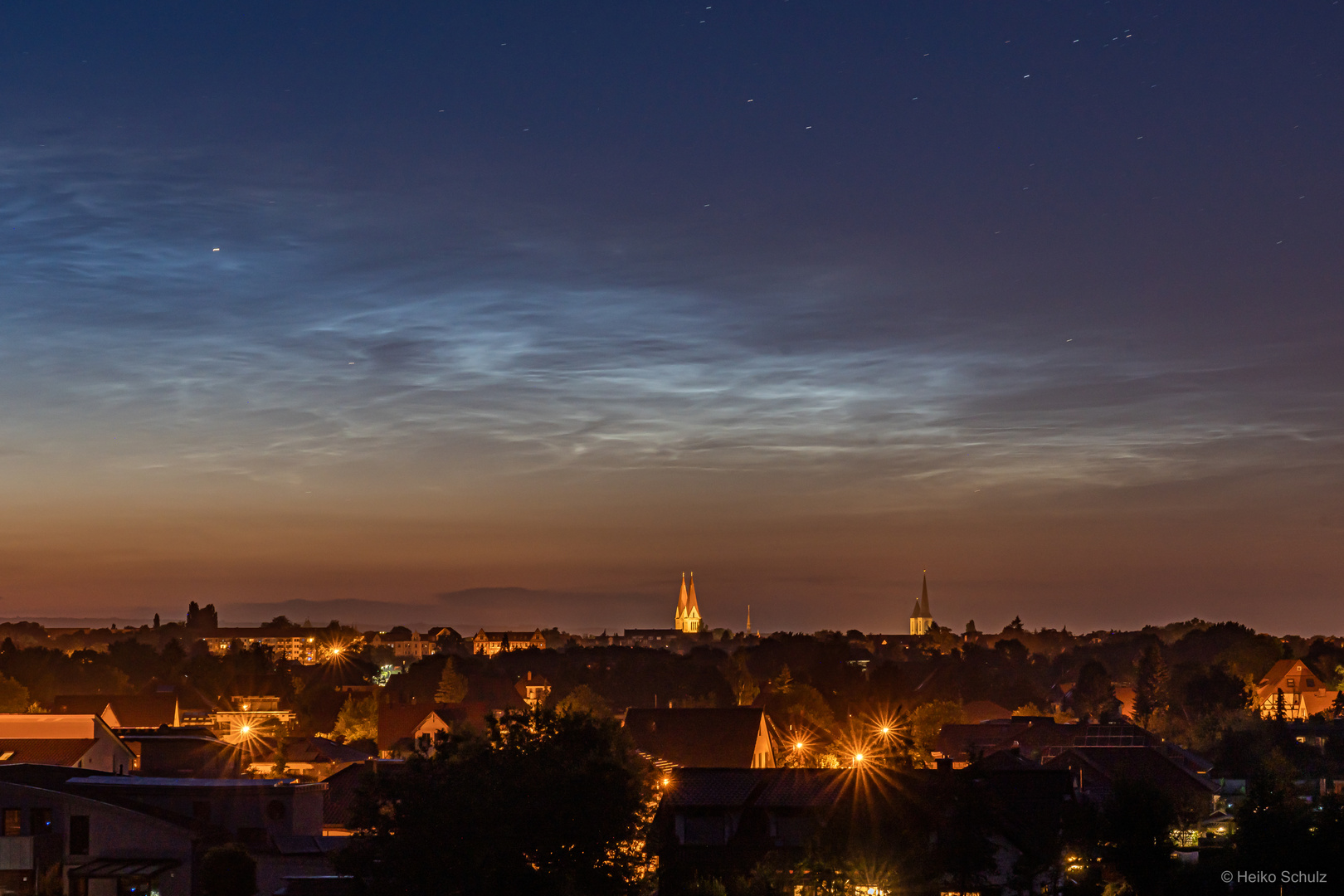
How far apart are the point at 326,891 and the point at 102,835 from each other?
10768 millimetres

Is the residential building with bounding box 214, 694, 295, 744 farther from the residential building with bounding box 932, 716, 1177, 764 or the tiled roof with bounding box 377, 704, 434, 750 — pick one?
the residential building with bounding box 932, 716, 1177, 764

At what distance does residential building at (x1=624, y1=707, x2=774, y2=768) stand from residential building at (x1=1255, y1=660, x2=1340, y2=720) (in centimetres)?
7162

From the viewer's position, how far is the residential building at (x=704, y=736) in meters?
85.0

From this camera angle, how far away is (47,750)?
2859 inches

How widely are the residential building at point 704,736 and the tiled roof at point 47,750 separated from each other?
28.9 meters

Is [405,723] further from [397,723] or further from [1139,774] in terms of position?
[1139,774]

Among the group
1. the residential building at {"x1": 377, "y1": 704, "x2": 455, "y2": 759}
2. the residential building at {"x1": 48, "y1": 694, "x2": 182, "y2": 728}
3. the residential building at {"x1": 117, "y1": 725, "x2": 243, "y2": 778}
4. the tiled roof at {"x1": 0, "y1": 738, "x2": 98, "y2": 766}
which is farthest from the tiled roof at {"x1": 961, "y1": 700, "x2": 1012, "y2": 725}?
the residential building at {"x1": 117, "y1": 725, "x2": 243, "y2": 778}

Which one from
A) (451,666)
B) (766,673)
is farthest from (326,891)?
(766,673)

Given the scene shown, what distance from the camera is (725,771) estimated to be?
1984 inches

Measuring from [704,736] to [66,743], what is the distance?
34968 millimetres

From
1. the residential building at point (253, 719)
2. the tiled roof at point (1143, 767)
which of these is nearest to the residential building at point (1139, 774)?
the tiled roof at point (1143, 767)

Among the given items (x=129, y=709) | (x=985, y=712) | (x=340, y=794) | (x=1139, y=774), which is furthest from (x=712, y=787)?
(x=985, y=712)

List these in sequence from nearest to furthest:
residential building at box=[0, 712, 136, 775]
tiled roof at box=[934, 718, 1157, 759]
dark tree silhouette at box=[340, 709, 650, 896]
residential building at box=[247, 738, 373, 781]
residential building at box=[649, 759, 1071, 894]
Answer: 1. dark tree silhouette at box=[340, 709, 650, 896]
2. residential building at box=[649, 759, 1071, 894]
3. residential building at box=[0, 712, 136, 775]
4. residential building at box=[247, 738, 373, 781]
5. tiled roof at box=[934, 718, 1157, 759]

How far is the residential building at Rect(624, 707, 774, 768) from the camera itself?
279 feet
